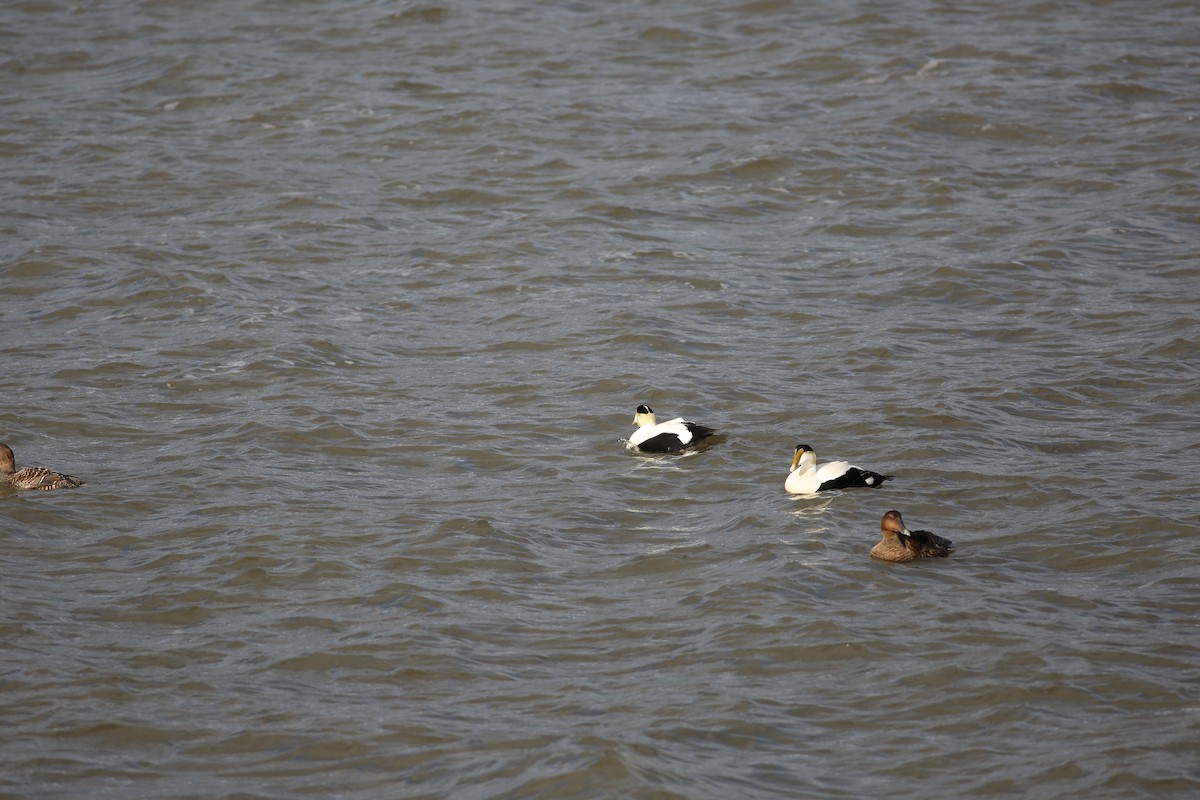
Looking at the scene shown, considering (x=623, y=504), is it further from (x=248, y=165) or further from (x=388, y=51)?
(x=388, y=51)

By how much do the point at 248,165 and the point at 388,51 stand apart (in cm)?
441

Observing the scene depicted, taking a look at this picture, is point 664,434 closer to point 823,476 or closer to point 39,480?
point 823,476

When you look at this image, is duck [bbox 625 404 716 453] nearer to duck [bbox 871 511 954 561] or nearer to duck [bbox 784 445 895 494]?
duck [bbox 784 445 895 494]

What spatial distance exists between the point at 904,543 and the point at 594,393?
160 inches

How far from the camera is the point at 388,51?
2052 centimetres

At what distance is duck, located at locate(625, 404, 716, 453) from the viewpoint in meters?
10.4

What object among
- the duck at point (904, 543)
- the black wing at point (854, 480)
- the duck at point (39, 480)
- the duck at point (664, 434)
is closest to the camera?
the duck at point (904, 543)

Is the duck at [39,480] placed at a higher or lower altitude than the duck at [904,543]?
higher

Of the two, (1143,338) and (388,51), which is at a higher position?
(388,51)

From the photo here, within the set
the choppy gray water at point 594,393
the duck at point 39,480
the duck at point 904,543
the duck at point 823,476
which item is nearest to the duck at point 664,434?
the choppy gray water at point 594,393

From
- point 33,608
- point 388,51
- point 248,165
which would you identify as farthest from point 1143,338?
point 388,51

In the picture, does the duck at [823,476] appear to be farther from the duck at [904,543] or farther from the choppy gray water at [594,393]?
the duck at [904,543]

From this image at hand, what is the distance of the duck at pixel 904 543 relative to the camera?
8.48 metres

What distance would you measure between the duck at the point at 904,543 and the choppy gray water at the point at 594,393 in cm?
16
